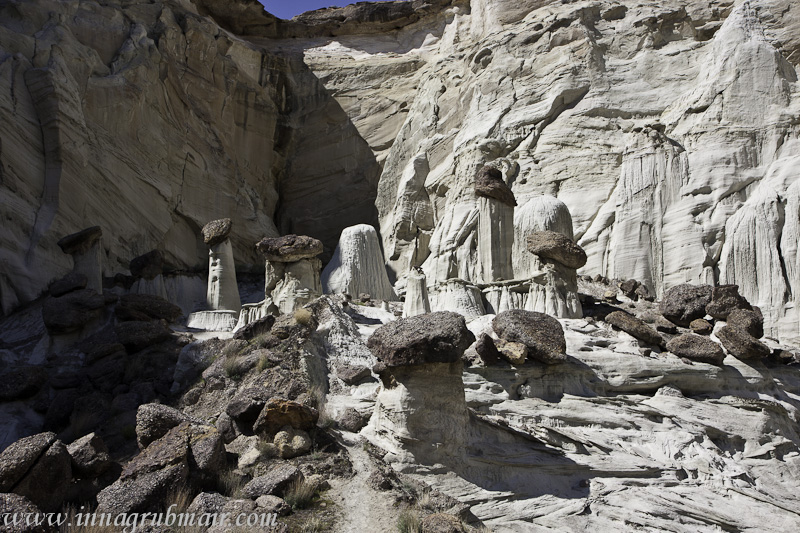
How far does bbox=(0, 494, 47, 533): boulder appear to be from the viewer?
6.82 m

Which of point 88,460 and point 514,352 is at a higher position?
point 514,352

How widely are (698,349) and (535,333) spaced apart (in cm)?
413

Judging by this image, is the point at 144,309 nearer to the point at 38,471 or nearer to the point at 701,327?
the point at 38,471

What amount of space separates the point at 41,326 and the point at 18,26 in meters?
16.4

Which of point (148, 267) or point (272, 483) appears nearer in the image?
point (272, 483)

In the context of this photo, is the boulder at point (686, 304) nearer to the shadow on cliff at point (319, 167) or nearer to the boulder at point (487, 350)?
the boulder at point (487, 350)

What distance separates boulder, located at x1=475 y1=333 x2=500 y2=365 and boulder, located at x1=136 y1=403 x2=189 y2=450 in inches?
218

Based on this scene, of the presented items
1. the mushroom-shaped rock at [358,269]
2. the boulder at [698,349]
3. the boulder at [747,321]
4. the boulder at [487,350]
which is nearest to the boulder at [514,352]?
the boulder at [487,350]

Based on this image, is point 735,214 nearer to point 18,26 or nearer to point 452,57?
point 452,57

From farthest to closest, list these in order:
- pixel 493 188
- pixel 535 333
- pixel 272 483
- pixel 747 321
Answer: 1. pixel 493 188
2. pixel 747 321
3. pixel 535 333
4. pixel 272 483

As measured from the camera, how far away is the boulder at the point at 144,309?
634 inches

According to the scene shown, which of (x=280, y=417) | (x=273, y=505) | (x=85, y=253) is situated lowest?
(x=273, y=505)

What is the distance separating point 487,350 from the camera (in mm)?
12805

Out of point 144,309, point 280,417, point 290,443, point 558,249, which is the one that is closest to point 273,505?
point 290,443
